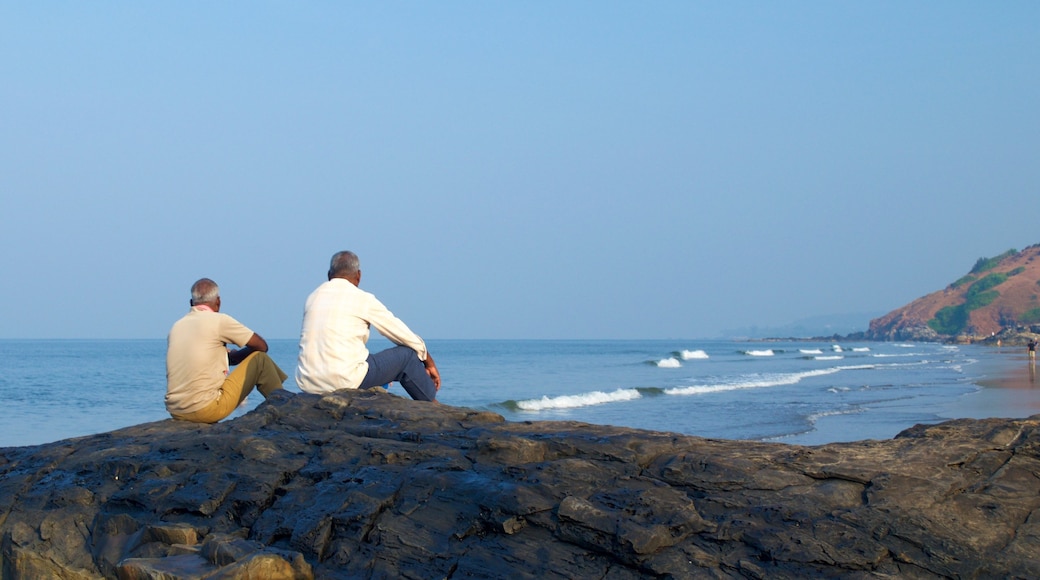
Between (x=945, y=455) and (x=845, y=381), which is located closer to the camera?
(x=945, y=455)

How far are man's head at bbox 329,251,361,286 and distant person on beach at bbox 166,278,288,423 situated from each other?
87cm

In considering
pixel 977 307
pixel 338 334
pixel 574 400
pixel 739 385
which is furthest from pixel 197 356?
pixel 977 307

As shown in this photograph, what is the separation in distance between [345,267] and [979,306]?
150889 millimetres

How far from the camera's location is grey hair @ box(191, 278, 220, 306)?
280 inches

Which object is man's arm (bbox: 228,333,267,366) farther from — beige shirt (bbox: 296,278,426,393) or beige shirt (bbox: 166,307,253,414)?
beige shirt (bbox: 296,278,426,393)

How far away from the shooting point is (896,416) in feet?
57.0

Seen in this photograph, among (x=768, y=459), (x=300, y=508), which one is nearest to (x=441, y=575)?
(x=300, y=508)

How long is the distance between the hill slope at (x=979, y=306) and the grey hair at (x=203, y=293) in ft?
427

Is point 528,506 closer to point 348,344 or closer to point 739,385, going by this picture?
point 348,344

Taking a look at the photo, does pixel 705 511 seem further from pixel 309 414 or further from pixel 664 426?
pixel 664 426

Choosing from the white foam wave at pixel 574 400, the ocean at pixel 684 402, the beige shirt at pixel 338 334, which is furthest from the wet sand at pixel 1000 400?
the beige shirt at pixel 338 334

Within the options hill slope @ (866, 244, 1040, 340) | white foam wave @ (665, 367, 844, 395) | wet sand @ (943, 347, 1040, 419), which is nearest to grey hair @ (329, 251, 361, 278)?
wet sand @ (943, 347, 1040, 419)

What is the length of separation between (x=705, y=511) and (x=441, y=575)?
4.48 feet

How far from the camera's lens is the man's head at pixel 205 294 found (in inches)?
280
